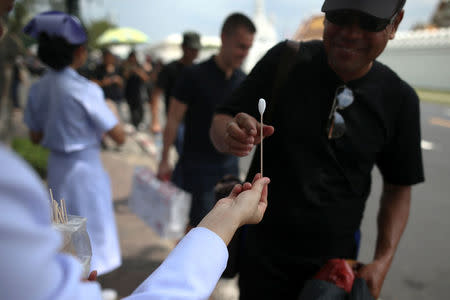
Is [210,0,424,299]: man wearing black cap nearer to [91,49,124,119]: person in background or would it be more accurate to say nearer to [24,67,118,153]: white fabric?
[24,67,118,153]: white fabric

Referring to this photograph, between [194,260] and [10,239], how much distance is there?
35 cm

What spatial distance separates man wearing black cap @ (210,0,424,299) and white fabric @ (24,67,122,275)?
1264 mm

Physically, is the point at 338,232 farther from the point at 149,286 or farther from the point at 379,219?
the point at 149,286

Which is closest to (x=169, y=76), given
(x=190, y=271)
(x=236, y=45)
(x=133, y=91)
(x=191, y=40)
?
(x=191, y=40)

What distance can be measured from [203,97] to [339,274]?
1.80 meters

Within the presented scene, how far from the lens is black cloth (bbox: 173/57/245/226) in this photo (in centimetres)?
275

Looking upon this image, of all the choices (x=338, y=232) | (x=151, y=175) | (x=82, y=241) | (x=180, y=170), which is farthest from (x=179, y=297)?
(x=151, y=175)

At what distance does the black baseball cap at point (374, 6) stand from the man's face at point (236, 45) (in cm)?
153

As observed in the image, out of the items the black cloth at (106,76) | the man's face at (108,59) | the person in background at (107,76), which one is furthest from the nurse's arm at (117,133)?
the man's face at (108,59)

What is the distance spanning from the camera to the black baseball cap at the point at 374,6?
1.14 meters

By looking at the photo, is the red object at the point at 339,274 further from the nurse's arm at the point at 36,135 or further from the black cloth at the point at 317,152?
the nurse's arm at the point at 36,135

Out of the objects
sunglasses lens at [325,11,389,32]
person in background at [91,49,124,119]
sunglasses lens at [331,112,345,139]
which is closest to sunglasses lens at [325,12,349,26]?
sunglasses lens at [325,11,389,32]

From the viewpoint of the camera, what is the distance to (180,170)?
10.0 ft

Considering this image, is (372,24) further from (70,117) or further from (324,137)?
(70,117)
